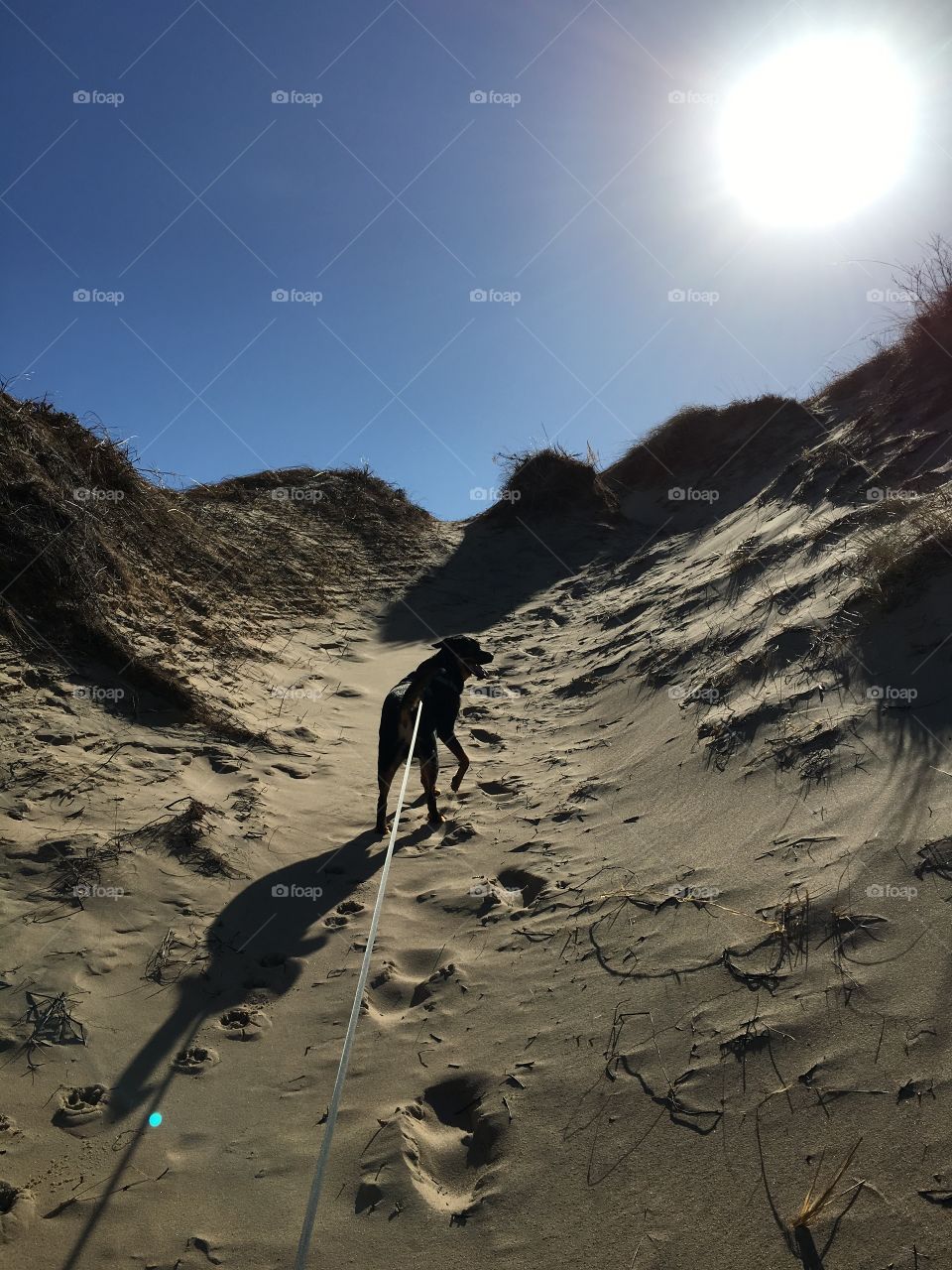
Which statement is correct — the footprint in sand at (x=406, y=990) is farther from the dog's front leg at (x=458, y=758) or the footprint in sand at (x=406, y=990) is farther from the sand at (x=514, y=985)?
the dog's front leg at (x=458, y=758)

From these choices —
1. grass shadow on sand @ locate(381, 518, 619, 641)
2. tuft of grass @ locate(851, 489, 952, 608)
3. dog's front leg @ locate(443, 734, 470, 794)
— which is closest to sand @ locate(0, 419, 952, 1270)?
dog's front leg @ locate(443, 734, 470, 794)

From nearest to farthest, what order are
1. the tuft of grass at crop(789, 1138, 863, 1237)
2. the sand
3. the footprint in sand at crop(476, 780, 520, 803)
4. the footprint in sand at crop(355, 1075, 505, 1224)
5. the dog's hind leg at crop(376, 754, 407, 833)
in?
the tuft of grass at crop(789, 1138, 863, 1237)
the sand
the footprint in sand at crop(355, 1075, 505, 1224)
the dog's hind leg at crop(376, 754, 407, 833)
the footprint in sand at crop(476, 780, 520, 803)

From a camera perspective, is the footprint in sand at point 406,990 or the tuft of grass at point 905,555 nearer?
the footprint in sand at point 406,990

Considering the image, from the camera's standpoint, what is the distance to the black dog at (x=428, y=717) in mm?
5270

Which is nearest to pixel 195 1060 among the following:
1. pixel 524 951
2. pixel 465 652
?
pixel 524 951

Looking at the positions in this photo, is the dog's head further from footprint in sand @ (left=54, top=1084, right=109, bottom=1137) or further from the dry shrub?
the dry shrub

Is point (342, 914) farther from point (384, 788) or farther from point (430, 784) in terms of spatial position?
point (430, 784)

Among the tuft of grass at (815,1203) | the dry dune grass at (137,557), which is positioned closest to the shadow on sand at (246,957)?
the tuft of grass at (815,1203)

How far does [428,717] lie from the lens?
5.61 m

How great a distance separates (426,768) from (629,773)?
138 centimetres

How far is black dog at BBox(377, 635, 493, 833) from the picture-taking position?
17.3 ft

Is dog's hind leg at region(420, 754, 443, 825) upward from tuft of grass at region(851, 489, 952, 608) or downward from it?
downward

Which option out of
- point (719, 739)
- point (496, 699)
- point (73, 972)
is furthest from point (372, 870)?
point (496, 699)

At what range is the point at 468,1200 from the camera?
2314 millimetres
